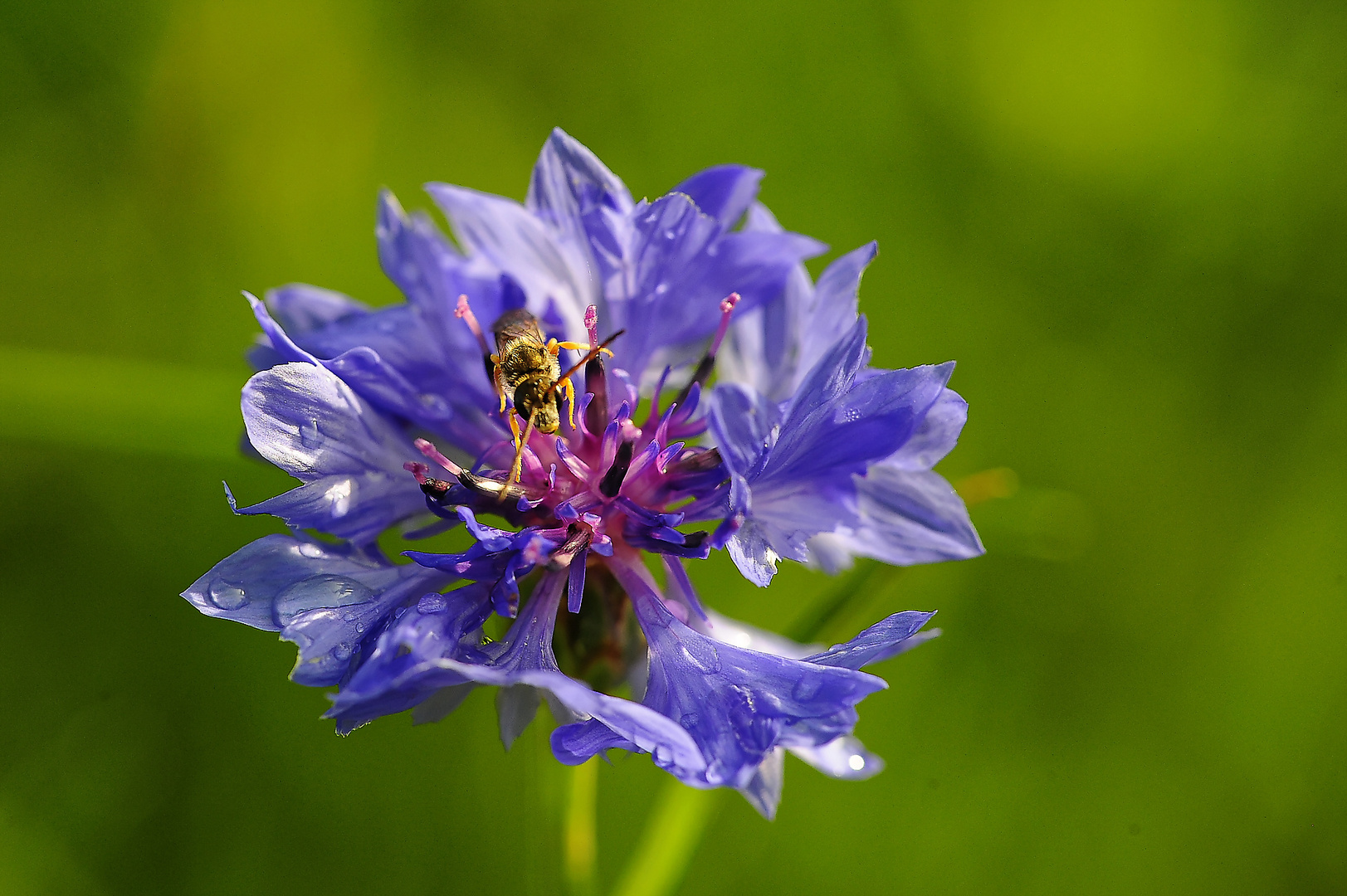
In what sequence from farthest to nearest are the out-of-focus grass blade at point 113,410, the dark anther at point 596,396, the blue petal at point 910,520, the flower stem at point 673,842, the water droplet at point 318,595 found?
the out-of-focus grass blade at point 113,410, the flower stem at point 673,842, the dark anther at point 596,396, the blue petal at point 910,520, the water droplet at point 318,595

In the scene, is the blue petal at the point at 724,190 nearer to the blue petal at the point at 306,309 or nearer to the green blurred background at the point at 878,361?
the blue petal at the point at 306,309

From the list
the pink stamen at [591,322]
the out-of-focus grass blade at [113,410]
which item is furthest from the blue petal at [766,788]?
the out-of-focus grass blade at [113,410]

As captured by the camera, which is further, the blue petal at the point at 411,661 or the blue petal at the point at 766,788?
the blue petal at the point at 766,788

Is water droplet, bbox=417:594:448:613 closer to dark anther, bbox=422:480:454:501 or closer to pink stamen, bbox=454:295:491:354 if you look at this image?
dark anther, bbox=422:480:454:501

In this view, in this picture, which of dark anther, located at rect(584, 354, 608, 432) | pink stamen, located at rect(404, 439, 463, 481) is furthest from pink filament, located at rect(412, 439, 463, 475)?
dark anther, located at rect(584, 354, 608, 432)

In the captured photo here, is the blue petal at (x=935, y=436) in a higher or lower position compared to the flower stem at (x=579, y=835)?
higher

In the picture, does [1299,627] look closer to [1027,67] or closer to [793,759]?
[793,759]

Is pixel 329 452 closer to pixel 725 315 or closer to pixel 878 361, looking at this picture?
pixel 725 315
